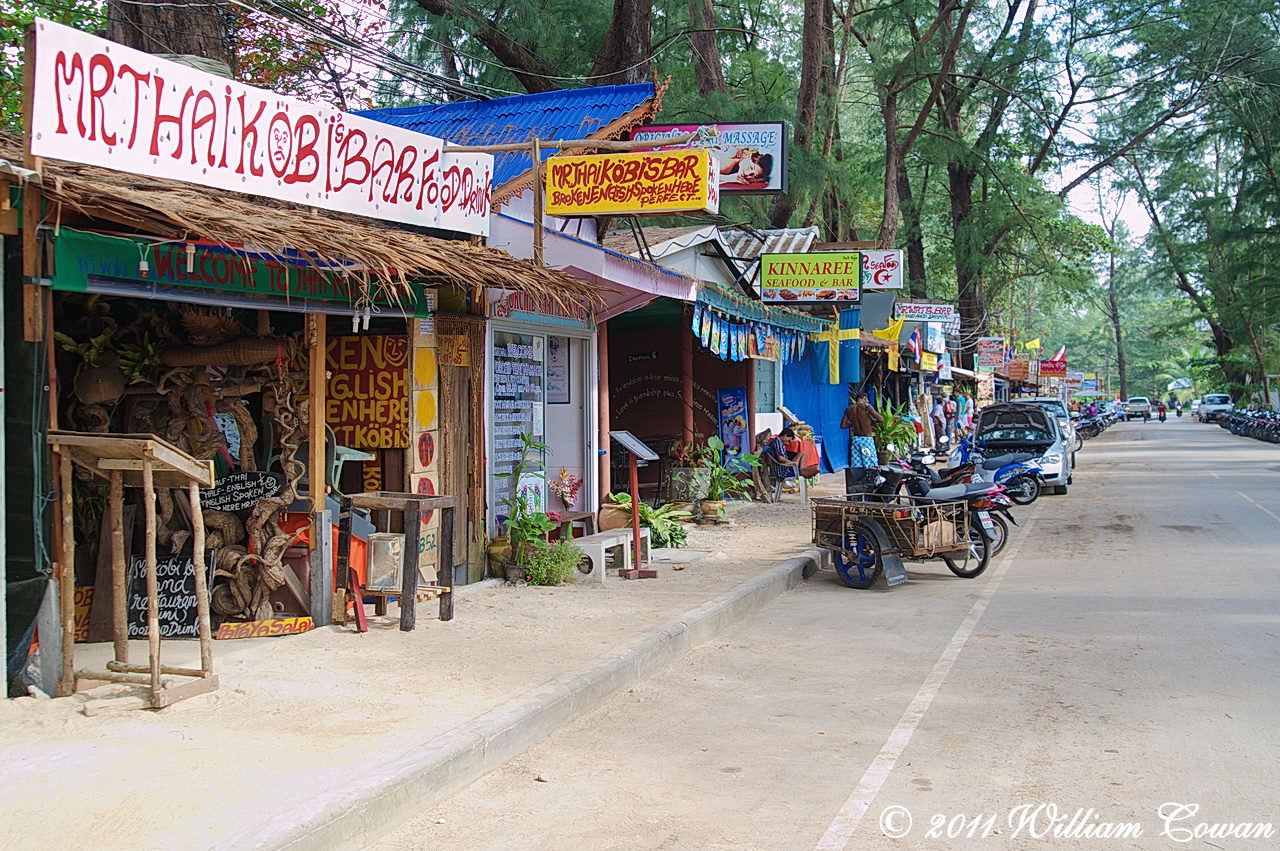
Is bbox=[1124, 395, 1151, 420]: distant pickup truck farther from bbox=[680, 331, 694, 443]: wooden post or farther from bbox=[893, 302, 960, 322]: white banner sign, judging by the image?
bbox=[680, 331, 694, 443]: wooden post

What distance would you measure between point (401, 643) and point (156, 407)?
2.53 meters

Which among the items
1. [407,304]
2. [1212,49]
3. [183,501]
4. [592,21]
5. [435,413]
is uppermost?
[1212,49]

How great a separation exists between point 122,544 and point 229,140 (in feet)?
8.84

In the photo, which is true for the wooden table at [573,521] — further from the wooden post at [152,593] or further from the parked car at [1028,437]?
the parked car at [1028,437]

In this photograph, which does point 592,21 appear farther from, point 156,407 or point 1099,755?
point 1099,755

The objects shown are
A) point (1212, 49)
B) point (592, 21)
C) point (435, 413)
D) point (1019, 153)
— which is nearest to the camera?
point (435, 413)

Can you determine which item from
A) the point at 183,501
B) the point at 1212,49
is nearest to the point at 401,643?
the point at 183,501

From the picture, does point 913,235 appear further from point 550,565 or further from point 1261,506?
point 550,565

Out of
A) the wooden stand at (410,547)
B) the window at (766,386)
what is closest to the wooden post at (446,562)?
the wooden stand at (410,547)

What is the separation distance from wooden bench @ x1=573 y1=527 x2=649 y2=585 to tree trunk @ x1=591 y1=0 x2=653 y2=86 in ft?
29.7

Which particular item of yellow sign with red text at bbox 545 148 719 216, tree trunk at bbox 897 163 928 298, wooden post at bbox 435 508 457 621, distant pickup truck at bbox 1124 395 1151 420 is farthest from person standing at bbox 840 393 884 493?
distant pickup truck at bbox 1124 395 1151 420

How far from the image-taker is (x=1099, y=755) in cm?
553

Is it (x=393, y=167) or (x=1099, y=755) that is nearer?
(x=1099, y=755)

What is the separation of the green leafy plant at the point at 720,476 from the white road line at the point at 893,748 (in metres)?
7.11
